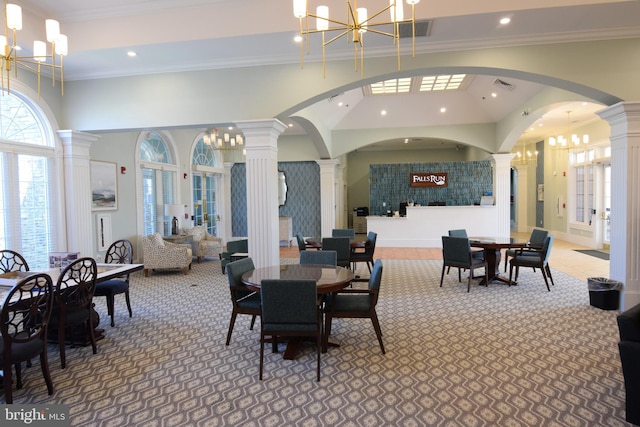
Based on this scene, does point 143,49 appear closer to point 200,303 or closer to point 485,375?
point 200,303

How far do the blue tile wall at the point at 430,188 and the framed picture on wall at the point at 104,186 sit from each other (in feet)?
23.7

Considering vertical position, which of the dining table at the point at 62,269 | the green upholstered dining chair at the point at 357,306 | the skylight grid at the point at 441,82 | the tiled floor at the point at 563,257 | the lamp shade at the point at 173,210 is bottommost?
the tiled floor at the point at 563,257

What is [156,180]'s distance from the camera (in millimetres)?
8672

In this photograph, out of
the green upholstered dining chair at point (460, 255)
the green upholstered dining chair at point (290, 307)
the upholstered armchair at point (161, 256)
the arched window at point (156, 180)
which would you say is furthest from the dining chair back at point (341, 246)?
the arched window at point (156, 180)

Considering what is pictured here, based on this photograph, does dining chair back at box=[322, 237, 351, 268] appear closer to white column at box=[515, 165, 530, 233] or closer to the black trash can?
the black trash can

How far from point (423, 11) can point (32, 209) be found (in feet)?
19.5

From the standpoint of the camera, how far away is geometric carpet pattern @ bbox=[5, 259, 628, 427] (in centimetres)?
257

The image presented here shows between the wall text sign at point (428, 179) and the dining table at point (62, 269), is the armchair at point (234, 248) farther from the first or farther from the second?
the wall text sign at point (428, 179)

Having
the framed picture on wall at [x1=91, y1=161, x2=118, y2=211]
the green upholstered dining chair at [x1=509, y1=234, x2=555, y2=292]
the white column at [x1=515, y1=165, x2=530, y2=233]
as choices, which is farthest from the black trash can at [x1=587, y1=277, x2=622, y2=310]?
the white column at [x1=515, y1=165, x2=530, y2=233]

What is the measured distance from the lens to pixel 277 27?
4.29 metres

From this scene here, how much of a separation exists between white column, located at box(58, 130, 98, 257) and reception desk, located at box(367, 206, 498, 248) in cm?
711

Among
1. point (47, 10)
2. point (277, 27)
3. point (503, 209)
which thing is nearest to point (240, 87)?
point (277, 27)

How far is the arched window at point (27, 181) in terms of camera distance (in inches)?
201

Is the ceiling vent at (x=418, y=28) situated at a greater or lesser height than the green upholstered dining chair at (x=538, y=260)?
greater
